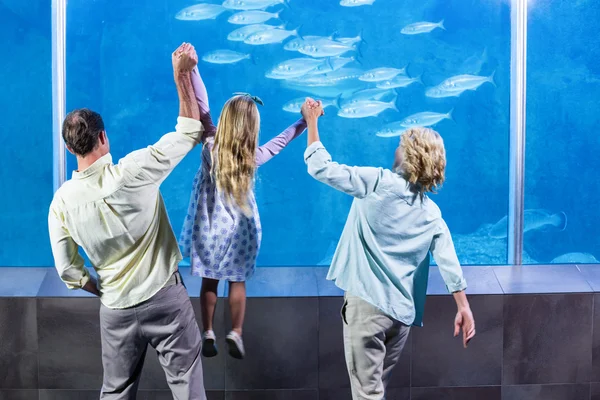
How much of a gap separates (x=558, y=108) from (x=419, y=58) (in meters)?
1.25

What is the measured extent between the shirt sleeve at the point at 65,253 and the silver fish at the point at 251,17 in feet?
11.2

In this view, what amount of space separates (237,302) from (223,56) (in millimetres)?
3278

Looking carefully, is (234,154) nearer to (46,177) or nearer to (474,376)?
(474,376)

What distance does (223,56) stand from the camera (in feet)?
19.6

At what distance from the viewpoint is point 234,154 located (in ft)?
9.59

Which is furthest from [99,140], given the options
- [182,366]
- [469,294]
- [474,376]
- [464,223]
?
[464,223]

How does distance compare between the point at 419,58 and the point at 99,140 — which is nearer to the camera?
the point at 99,140

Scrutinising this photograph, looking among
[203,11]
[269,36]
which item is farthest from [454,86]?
[203,11]

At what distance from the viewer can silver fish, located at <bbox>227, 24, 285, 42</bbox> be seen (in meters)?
5.85

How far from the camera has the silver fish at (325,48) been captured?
5.89 m

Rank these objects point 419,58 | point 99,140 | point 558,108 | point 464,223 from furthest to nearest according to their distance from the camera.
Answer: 1. point 464,223
2. point 419,58
3. point 558,108
4. point 99,140

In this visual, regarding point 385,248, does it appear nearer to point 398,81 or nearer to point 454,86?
point 454,86

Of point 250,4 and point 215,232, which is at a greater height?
point 250,4

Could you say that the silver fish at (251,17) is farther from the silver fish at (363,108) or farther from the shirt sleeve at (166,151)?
the shirt sleeve at (166,151)
